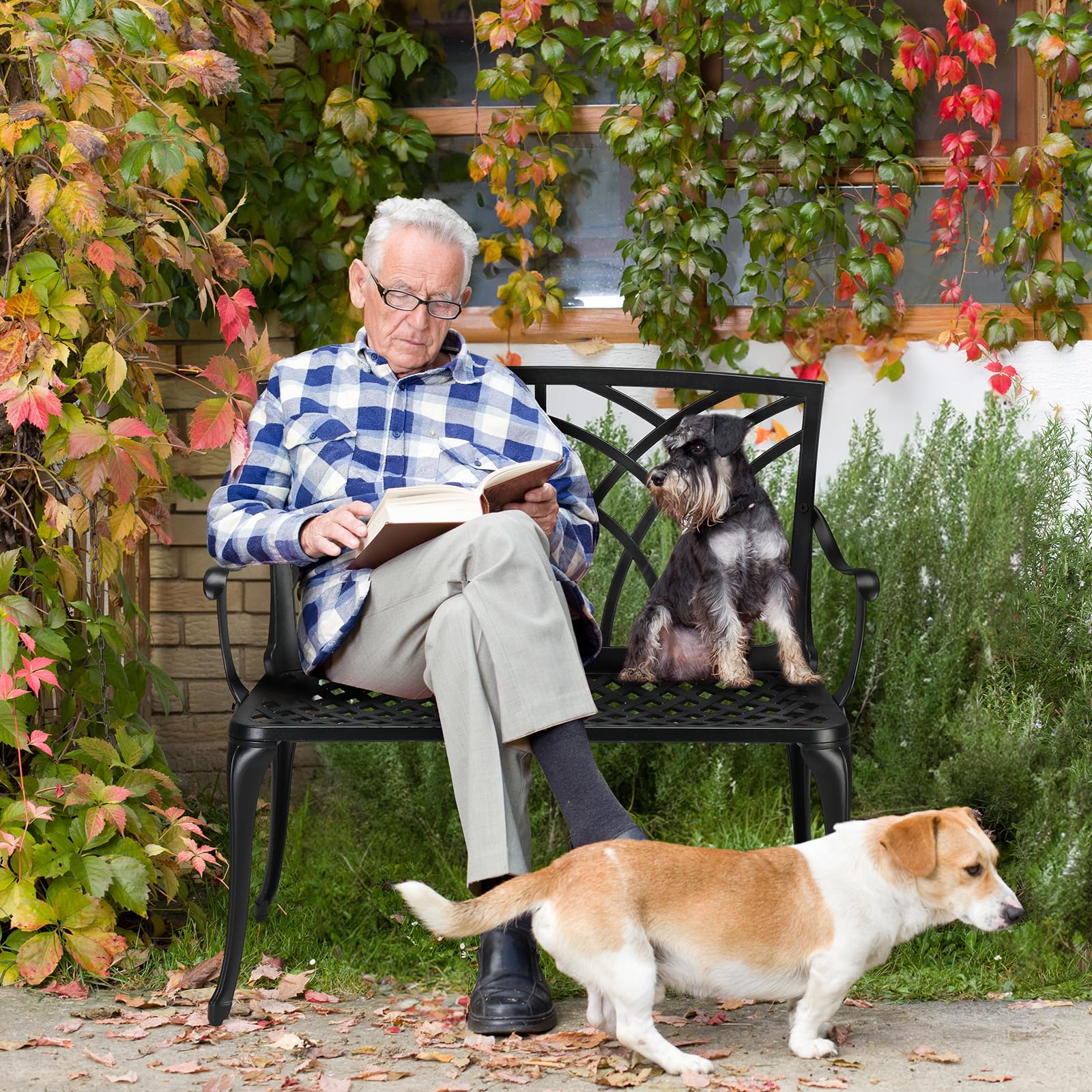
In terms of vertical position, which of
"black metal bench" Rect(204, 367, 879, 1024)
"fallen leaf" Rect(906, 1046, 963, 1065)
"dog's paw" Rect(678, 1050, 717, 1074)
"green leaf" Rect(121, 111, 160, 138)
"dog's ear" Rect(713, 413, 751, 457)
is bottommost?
"fallen leaf" Rect(906, 1046, 963, 1065)

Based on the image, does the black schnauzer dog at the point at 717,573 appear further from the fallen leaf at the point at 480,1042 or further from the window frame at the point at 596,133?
the window frame at the point at 596,133

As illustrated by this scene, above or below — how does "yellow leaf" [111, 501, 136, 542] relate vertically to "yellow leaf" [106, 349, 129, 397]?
below

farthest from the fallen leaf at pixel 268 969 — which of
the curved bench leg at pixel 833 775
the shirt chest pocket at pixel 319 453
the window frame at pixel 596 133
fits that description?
the window frame at pixel 596 133

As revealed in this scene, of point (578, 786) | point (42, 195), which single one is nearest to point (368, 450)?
point (42, 195)

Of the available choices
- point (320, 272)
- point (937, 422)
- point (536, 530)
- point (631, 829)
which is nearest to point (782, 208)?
point (937, 422)

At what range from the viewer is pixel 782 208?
3.96m

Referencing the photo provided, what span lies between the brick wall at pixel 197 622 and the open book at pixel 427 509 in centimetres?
171

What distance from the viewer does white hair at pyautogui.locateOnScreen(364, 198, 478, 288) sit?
2.90m

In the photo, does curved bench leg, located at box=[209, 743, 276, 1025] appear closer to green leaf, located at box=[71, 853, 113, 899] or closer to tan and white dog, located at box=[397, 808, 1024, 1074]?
green leaf, located at box=[71, 853, 113, 899]

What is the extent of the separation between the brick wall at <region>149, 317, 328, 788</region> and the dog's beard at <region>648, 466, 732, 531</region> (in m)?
1.69

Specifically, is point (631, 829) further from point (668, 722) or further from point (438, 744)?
point (438, 744)

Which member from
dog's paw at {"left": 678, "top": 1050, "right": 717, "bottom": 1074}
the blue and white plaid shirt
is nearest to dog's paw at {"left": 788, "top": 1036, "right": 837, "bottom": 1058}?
dog's paw at {"left": 678, "top": 1050, "right": 717, "bottom": 1074}

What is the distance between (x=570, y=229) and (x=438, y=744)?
1.80 m

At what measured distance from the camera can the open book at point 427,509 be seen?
2414mm
